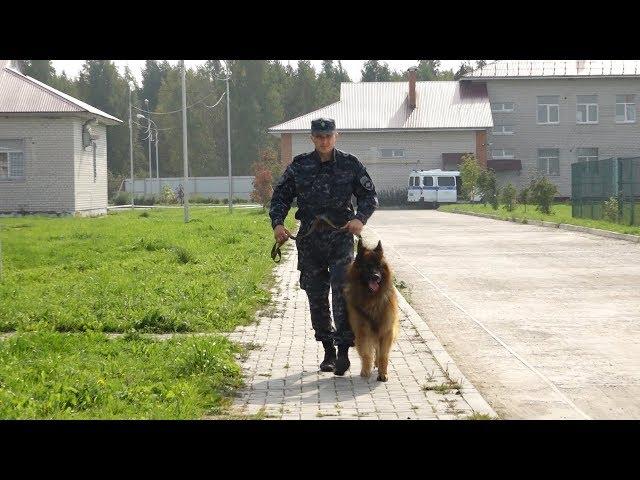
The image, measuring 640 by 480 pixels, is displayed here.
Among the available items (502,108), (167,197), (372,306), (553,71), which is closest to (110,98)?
(167,197)

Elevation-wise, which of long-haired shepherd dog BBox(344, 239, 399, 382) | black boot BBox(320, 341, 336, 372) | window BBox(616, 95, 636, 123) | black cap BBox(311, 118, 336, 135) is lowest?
black boot BBox(320, 341, 336, 372)

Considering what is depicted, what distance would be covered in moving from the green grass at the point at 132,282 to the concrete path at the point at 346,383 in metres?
1.04

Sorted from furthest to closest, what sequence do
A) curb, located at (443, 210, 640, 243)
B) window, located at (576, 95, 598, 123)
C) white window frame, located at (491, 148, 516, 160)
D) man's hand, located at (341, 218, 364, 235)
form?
white window frame, located at (491, 148, 516, 160), window, located at (576, 95, 598, 123), curb, located at (443, 210, 640, 243), man's hand, located at (341, 218, 364, 235)

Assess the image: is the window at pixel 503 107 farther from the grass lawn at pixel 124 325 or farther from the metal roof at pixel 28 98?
the grass lawn at pixel 124 325

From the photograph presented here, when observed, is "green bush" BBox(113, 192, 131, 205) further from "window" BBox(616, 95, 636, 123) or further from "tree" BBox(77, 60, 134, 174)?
"window" BBox(616, 95, 636, 123)

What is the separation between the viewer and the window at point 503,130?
68.6 metres

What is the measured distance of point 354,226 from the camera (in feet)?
28.1

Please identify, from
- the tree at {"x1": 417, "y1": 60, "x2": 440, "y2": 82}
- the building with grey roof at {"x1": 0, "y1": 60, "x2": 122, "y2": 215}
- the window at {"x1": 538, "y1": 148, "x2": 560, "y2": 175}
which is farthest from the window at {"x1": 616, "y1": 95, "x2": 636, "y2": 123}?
the tree at {"x1": 417, "y1": 60, "x2": 440, "y2": 82}

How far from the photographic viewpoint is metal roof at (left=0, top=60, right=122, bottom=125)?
41.8 m

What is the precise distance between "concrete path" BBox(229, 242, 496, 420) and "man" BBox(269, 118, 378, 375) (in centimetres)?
44

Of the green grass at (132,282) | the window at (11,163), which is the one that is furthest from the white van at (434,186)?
the green grass at (132,282)

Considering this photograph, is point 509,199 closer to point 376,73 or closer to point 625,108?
point 625,108
